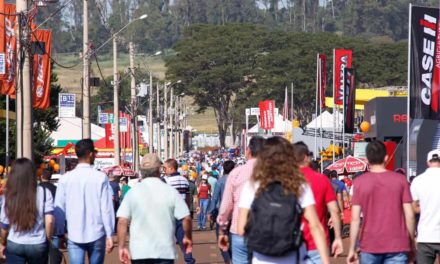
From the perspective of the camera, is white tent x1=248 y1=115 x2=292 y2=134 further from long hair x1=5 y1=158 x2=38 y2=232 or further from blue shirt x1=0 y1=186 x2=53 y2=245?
long hair x1=5 y1=158 x2=38 y2=232

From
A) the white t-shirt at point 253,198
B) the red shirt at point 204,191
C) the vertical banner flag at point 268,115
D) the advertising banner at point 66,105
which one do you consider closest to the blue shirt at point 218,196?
the white t-shirt at point 253,198

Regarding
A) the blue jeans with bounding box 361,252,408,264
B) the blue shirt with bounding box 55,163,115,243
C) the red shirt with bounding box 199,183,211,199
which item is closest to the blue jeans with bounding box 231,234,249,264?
the blue shirt with bounding box 55,163,115,243

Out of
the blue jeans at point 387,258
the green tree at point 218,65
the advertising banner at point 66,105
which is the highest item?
the green tree at point 218,65

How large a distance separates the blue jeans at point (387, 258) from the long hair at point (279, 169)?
2537 millimetres

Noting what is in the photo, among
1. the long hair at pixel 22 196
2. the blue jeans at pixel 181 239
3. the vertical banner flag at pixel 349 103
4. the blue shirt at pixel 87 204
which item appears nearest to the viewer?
the long hair at pixel 22 196

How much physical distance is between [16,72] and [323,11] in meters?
173

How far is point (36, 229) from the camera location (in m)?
11.4

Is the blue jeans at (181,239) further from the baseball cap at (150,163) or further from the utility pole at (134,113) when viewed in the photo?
the utility pole at (134,113)

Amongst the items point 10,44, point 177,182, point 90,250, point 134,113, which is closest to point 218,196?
point 177,182

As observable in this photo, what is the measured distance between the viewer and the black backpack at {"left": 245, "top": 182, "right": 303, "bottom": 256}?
8.39 m

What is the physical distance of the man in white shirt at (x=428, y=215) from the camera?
1199cm

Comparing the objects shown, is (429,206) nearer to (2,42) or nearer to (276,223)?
(276,223)

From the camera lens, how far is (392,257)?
35.8ft

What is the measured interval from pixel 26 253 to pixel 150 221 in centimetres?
138
